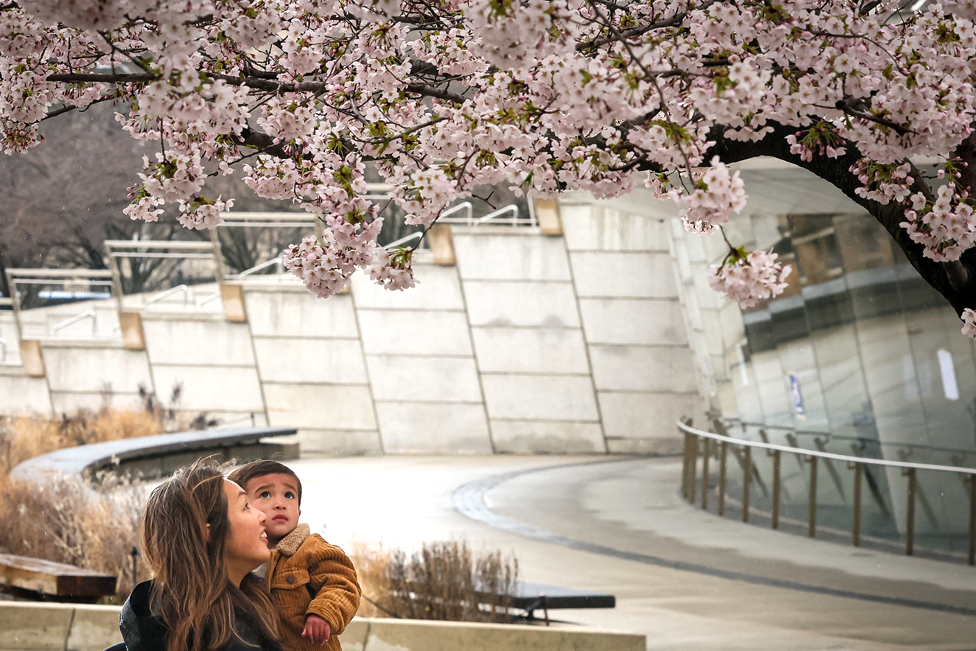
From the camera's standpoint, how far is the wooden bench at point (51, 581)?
6430mm

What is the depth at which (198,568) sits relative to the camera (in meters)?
2.52

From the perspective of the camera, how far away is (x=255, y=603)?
263 centimetres

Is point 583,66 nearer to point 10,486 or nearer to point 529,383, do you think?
point 10,486

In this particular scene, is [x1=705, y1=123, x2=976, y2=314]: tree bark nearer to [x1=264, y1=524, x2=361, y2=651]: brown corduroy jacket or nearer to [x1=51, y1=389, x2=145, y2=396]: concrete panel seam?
[x1=264, y1=524, x2=361, y2=651]: brown corduroy jacket

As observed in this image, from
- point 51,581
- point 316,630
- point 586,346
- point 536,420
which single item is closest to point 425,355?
point 536,420

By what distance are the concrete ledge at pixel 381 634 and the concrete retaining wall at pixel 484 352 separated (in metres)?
11.8

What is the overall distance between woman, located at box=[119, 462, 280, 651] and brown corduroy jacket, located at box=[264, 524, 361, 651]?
137 millimetres

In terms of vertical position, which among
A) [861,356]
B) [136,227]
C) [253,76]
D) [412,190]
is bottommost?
[861,356]

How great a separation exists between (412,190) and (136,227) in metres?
24.6

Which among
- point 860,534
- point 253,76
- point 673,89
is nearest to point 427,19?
point 253,76

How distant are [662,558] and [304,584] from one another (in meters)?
6.91

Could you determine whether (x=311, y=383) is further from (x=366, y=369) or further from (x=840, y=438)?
(x=840, y=438)

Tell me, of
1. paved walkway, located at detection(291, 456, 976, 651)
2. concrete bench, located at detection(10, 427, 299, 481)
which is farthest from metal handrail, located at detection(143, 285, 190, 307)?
paved walkway, located at detection(291, 456, 976, 651)

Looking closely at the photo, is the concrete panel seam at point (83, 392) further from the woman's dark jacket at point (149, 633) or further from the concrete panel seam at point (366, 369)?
the woman's dark jacket at point (149, 633)
